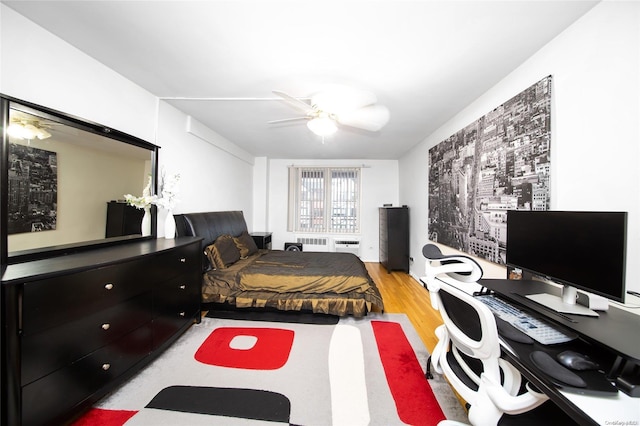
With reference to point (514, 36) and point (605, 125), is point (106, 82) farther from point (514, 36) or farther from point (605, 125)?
point (605, 125)

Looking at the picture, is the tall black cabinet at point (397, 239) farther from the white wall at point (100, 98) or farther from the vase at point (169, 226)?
the vase at point (169, 226)

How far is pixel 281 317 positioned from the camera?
102 inches

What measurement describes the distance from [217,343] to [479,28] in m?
3.26

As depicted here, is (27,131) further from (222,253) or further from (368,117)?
(368,117)

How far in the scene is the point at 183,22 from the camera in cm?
143

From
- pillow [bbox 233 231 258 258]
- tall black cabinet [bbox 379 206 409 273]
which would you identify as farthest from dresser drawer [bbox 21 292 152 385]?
tall black cabinet [bbox 379 206 409 273]

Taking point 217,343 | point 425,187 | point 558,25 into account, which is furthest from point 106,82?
point 425,187

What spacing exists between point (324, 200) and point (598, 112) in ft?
14.5

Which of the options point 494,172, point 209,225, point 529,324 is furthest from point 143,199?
point 494,172

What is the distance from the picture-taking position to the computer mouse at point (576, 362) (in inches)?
32.0

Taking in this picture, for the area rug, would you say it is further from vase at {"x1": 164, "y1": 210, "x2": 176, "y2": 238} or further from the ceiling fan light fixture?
the ceiling fan light fixture

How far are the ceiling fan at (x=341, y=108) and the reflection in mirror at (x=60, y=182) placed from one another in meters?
1.59

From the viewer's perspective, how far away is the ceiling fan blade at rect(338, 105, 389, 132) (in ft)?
6.72

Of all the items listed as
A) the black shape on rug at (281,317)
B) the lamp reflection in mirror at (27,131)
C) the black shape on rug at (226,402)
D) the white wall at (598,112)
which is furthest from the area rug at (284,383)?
the lamp reflection in mirror at (27,131)
